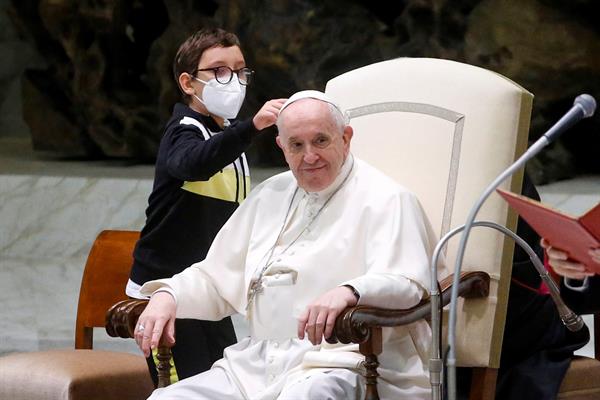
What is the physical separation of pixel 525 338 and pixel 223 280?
104 centimetres

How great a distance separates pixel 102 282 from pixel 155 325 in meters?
1.36

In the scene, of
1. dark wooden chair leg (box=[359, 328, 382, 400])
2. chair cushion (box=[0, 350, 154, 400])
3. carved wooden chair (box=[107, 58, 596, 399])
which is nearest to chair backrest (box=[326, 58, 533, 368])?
carved wooden chair (box=[107, 58, 596, 399])

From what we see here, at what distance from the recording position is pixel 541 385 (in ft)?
13.5

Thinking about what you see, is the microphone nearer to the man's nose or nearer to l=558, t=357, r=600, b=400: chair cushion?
the man's nose

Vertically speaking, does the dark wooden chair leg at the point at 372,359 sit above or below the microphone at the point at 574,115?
below

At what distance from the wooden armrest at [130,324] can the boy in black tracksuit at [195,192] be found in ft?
1.27

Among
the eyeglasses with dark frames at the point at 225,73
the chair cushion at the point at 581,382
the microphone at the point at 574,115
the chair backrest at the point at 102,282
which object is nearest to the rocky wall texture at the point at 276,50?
the chair backrest at the point at 102,282

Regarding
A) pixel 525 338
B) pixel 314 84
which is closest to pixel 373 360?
pixel 525 338

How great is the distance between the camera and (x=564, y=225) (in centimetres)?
306

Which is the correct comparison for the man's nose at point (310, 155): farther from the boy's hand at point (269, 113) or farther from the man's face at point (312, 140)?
the boy's hand at point (269, 113)

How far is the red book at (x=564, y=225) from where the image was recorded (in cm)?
302

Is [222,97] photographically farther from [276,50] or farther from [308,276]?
[276,50]

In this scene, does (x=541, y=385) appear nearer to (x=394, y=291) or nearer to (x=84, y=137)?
(x=394, y=291)

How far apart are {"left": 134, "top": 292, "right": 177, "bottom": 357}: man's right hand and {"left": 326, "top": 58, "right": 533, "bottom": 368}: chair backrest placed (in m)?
0.89
